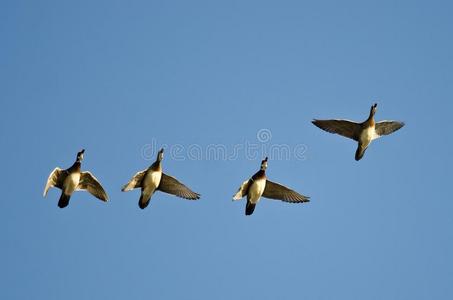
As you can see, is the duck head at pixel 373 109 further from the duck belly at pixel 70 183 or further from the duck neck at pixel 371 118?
the duck belly at pixel 70 183

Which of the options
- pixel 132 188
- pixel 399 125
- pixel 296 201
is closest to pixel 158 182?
pixel 132 188

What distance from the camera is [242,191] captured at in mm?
33094

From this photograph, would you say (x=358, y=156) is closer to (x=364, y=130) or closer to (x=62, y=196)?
(x=364, y=130)

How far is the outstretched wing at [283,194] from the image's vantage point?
34.4m

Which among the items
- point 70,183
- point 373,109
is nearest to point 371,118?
point 373,109

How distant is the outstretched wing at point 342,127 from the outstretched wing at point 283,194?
3.78 metres

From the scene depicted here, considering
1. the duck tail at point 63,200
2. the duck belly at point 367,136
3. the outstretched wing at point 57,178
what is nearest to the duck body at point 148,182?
the duck tail at point 63,200

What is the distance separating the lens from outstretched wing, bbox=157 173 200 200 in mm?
34625

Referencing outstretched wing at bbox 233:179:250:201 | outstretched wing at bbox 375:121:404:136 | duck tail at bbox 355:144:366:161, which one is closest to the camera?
outstretched wing at bbox 233:179:250:201

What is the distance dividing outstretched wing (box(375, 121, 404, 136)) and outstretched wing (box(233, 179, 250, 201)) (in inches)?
259

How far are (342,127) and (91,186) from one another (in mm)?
11247

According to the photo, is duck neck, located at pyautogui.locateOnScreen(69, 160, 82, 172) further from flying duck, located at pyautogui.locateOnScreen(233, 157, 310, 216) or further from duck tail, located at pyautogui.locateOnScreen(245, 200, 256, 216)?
duck tail, located at pyautogui.locateOnScreen(245, 200, 256, 216)

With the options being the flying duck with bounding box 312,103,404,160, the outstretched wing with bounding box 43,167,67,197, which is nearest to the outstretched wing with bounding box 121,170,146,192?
the outstretched wing with bounding box 43,167,67,197

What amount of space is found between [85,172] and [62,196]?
1445 mm
